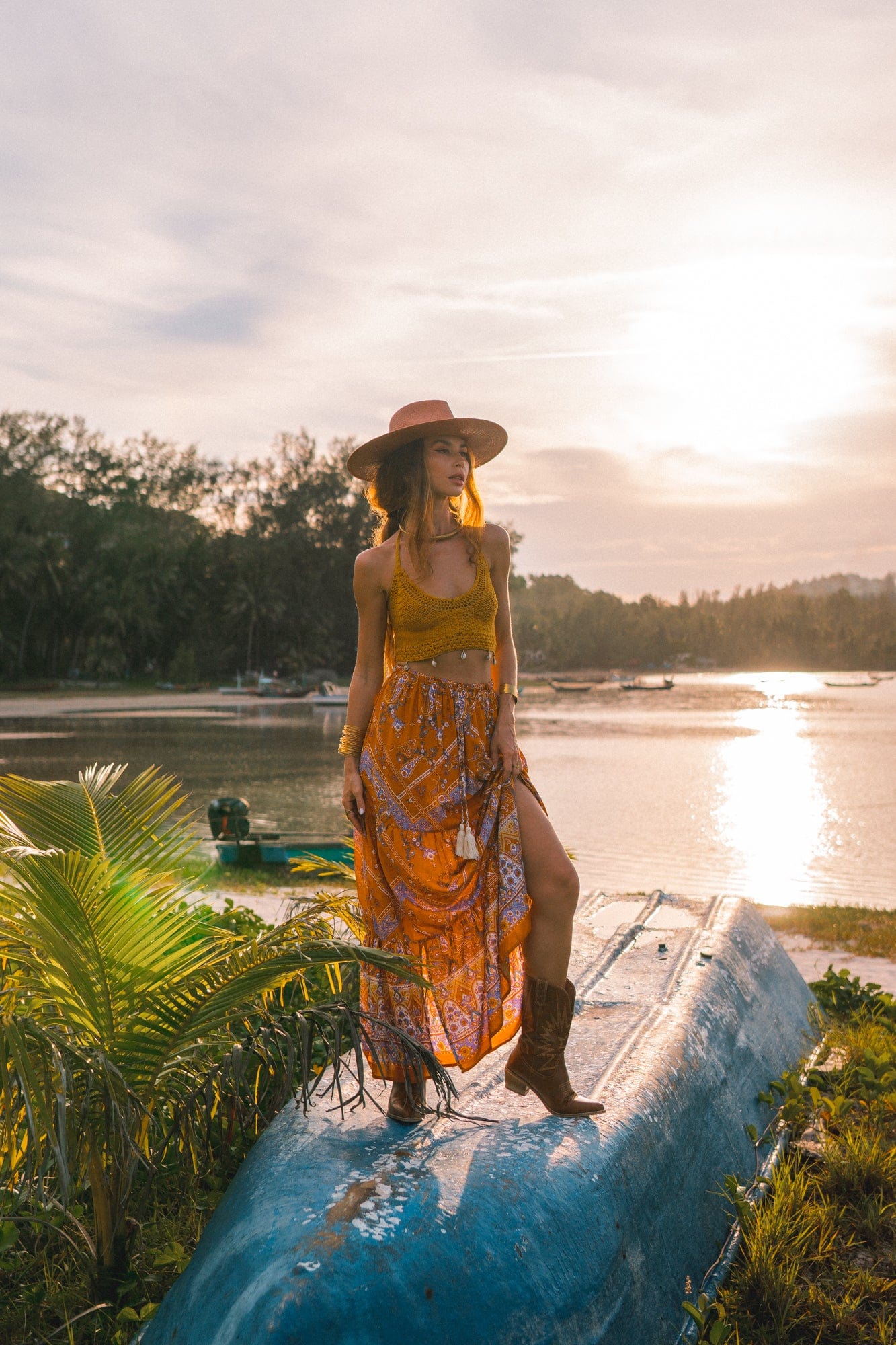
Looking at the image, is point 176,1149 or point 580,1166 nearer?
point 580,1166

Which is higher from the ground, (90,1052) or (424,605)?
(424,605)

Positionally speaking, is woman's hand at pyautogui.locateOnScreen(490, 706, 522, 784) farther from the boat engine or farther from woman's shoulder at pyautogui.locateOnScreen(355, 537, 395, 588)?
the boat engine

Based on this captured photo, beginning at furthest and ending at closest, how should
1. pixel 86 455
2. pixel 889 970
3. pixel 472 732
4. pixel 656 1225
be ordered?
pixel 86 455 → pixel 889 970 → pixel 472 732 → pixel 656 1225

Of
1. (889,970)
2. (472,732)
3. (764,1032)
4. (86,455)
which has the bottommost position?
(889,970)

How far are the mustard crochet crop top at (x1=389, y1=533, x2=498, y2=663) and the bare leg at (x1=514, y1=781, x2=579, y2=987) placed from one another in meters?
0.48

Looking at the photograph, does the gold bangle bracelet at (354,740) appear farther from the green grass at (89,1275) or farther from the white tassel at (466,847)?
the green grass at (89,1275)

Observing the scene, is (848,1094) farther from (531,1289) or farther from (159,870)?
(159,870)

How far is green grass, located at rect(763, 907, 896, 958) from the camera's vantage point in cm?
696

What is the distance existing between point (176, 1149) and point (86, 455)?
57448 millimetres

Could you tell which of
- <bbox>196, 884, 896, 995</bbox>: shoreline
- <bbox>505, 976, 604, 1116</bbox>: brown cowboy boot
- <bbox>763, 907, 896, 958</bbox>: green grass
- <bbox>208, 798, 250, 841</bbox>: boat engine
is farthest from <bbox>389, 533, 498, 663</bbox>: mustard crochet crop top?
<bbox>208, 798, 250, 841</bbox>: boat engine

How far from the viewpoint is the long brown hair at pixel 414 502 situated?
3.00m

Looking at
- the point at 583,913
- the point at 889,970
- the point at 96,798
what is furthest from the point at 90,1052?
the point at 889,970

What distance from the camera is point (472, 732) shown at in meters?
2.92

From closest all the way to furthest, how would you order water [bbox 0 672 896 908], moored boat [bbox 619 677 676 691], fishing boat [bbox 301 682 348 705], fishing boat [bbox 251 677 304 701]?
1. water [bbox 0 672 896 908]
2. fishing boat [bbox 301 682 348 705]
3. fishing boat [bbox 251 677 304 701]
4. moored boat [bbox 619 677 676 691]
